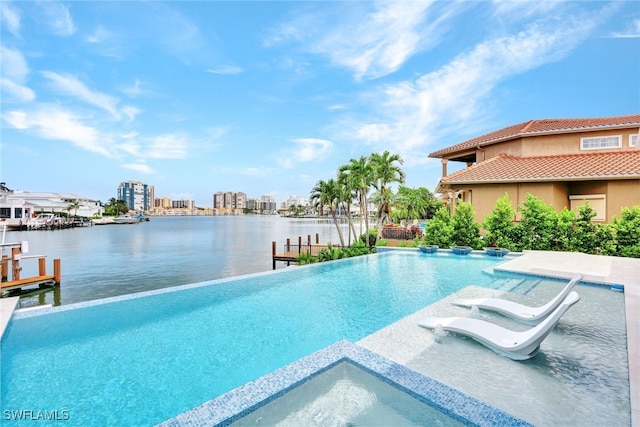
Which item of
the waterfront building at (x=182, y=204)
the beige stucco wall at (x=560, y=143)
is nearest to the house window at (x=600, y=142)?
the beige stucco wall at (x=560, y=143)

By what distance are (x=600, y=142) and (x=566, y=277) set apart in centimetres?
1224

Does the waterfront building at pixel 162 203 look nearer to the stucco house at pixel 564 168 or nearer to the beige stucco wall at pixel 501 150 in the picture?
the beige stucco wall at pixel 501 150

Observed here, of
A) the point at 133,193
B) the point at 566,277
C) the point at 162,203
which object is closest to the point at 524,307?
the point at 566,277

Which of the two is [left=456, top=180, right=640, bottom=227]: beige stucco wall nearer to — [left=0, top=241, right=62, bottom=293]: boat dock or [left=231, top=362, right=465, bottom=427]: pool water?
[left=231, top=362, right=465, bottom=427]: pool water

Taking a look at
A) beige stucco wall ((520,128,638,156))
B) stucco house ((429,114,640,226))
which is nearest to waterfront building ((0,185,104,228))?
stucco house ((429,114,640,226))

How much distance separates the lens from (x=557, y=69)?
1672 cm

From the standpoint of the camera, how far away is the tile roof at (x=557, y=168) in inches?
512

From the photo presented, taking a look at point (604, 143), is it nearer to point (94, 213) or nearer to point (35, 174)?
point (35, 174)

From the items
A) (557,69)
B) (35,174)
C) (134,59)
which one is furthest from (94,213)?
(557,69)

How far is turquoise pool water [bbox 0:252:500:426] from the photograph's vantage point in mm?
3686

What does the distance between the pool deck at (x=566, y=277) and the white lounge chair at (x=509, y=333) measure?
1.62ft

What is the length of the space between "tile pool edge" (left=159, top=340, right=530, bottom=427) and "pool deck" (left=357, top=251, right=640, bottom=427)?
657 mm

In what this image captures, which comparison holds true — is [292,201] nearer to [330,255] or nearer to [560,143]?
[330,255]
